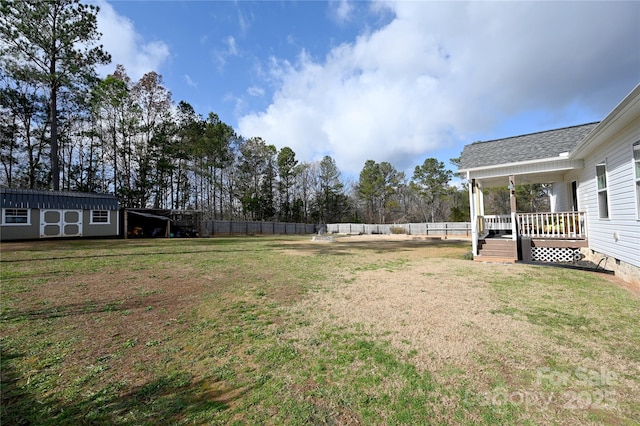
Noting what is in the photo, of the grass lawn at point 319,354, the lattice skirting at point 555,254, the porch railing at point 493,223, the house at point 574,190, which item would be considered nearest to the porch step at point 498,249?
the house at point 574,190

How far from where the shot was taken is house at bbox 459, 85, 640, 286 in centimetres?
559

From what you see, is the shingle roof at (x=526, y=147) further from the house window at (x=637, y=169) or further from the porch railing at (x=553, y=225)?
the house window at (x=637, y=169)

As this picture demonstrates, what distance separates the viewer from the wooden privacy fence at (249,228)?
87.7 ft

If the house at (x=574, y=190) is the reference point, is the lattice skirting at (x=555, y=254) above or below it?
below

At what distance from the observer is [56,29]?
18.2m

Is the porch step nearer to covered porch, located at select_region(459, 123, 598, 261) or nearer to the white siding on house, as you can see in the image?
covered porch, located at select_region(459, 123, 598, 261)

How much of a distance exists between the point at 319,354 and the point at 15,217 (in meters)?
22.1

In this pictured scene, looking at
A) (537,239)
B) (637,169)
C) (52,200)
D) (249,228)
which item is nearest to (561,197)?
(537,239)

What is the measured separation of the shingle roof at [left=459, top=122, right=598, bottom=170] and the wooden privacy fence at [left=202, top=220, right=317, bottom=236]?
23386 mm

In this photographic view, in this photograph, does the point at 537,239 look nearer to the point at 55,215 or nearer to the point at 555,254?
the point at 555,254

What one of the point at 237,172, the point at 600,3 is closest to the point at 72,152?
the point at 237,172

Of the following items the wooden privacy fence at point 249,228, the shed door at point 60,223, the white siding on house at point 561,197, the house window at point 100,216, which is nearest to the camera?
the white siding on house at point 561,197

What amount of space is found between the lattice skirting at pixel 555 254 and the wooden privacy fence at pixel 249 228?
25.2m

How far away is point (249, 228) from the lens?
2962 cm
